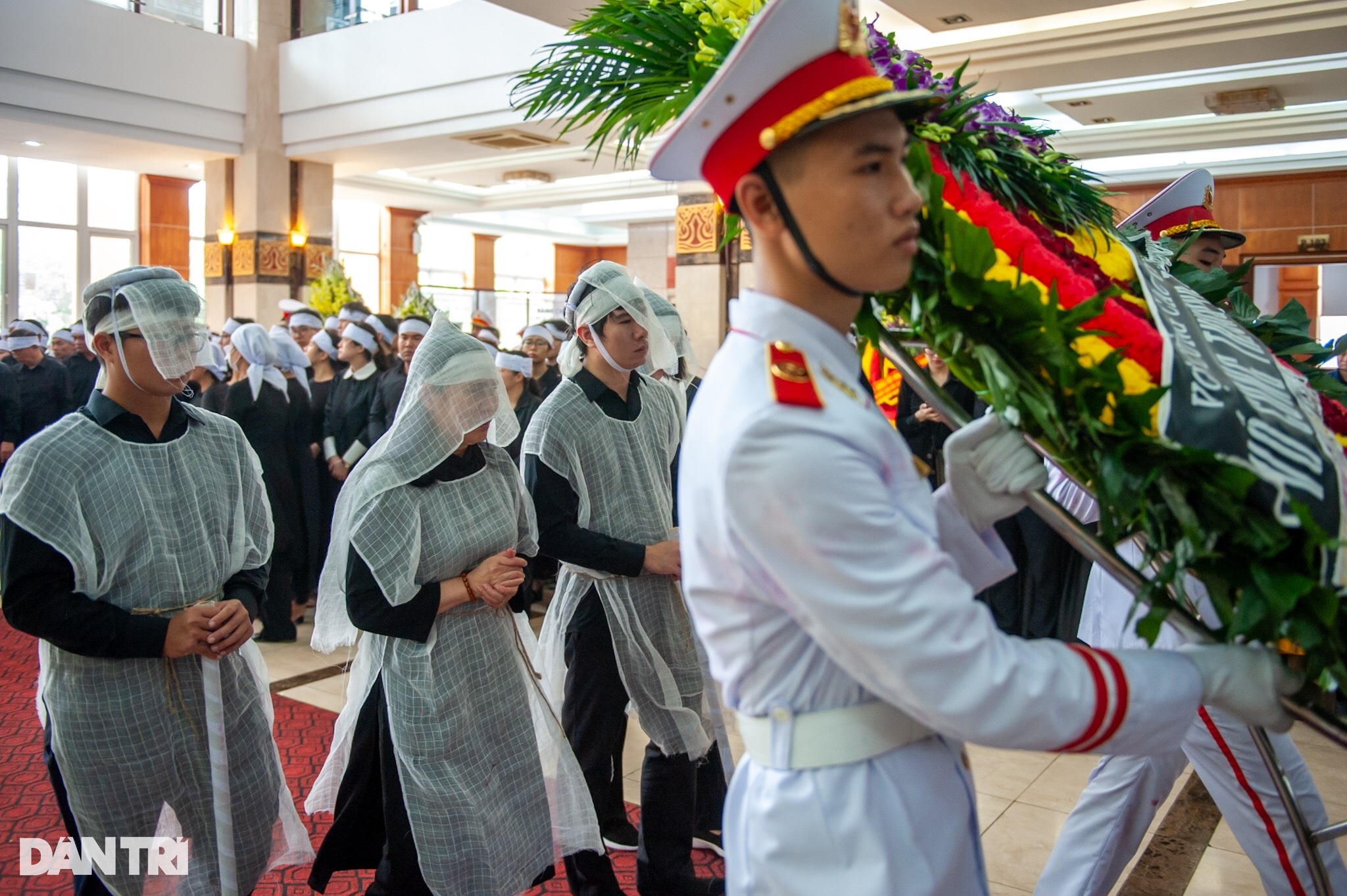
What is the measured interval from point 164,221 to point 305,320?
9254mm

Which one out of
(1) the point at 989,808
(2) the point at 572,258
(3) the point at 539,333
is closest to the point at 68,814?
(1) the point at 989,808

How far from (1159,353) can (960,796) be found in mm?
599

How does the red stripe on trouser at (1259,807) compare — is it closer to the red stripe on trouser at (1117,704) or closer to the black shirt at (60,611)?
the red stripe on trouser at (1117,704)

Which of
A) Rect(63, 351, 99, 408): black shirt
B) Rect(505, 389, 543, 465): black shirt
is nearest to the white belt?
Rect(505, 389, 543, 465): black shirt

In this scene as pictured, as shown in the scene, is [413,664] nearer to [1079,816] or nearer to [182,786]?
[182,786]

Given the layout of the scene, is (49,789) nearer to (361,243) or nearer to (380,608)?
(380,608)

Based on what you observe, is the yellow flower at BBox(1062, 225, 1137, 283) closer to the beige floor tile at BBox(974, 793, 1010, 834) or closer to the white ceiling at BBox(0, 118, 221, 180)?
the beige floor tile at BBox(974, 793, 1010, 834)

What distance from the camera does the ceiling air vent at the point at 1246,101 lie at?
883 centimetres

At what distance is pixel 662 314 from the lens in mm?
4047

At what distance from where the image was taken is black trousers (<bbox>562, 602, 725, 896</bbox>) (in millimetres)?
2795

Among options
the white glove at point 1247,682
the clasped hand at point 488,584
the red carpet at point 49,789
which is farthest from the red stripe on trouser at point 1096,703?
the red carpet at point 49,789

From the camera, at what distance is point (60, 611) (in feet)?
6.92

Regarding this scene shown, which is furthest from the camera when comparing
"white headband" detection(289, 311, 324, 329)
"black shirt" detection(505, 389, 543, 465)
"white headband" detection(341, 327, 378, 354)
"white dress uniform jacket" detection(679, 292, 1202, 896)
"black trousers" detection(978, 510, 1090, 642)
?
"white headband" detection(289, 311, 324, 329)

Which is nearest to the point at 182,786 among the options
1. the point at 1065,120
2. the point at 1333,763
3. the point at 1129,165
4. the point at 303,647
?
the point at 303,647
